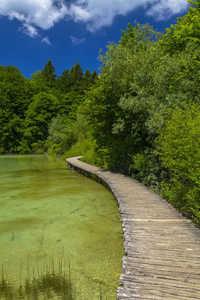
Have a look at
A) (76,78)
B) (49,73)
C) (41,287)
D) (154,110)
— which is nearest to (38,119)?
(76,78)

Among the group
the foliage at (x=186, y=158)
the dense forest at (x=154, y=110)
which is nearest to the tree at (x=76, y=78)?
the dense forest at (x=154, y=110)

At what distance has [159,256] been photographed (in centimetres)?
314

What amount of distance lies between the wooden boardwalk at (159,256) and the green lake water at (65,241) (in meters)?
0.41

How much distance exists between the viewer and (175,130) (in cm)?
591

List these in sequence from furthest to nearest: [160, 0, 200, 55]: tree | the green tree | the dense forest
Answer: the green tree → [160, 0, 200, 55]: tree → the dense forest

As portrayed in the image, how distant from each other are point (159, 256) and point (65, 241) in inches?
81.4

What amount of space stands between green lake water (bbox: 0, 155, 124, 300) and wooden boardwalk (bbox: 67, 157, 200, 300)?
41 centimetres

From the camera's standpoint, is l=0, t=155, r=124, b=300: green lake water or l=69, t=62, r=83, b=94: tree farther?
l=69, t=62, r=83, b=94: tree

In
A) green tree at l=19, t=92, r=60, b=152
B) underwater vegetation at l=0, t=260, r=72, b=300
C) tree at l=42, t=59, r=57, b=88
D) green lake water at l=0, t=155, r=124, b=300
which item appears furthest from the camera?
tree at l=42, t=59, r=57, b=88

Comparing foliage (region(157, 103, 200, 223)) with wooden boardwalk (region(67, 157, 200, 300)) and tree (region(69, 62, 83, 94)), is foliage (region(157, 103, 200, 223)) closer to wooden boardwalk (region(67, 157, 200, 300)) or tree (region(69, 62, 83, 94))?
wooden boardwalk (region(67, 157, 200, 300))

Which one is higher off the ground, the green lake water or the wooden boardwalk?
the wooden boardwalk

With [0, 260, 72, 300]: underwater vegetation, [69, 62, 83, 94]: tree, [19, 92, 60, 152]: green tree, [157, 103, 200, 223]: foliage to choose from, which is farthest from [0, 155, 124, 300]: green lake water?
[69, 62, 83, 94]: tree

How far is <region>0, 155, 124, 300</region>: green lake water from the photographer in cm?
323

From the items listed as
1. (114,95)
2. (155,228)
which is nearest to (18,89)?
(114,95)
